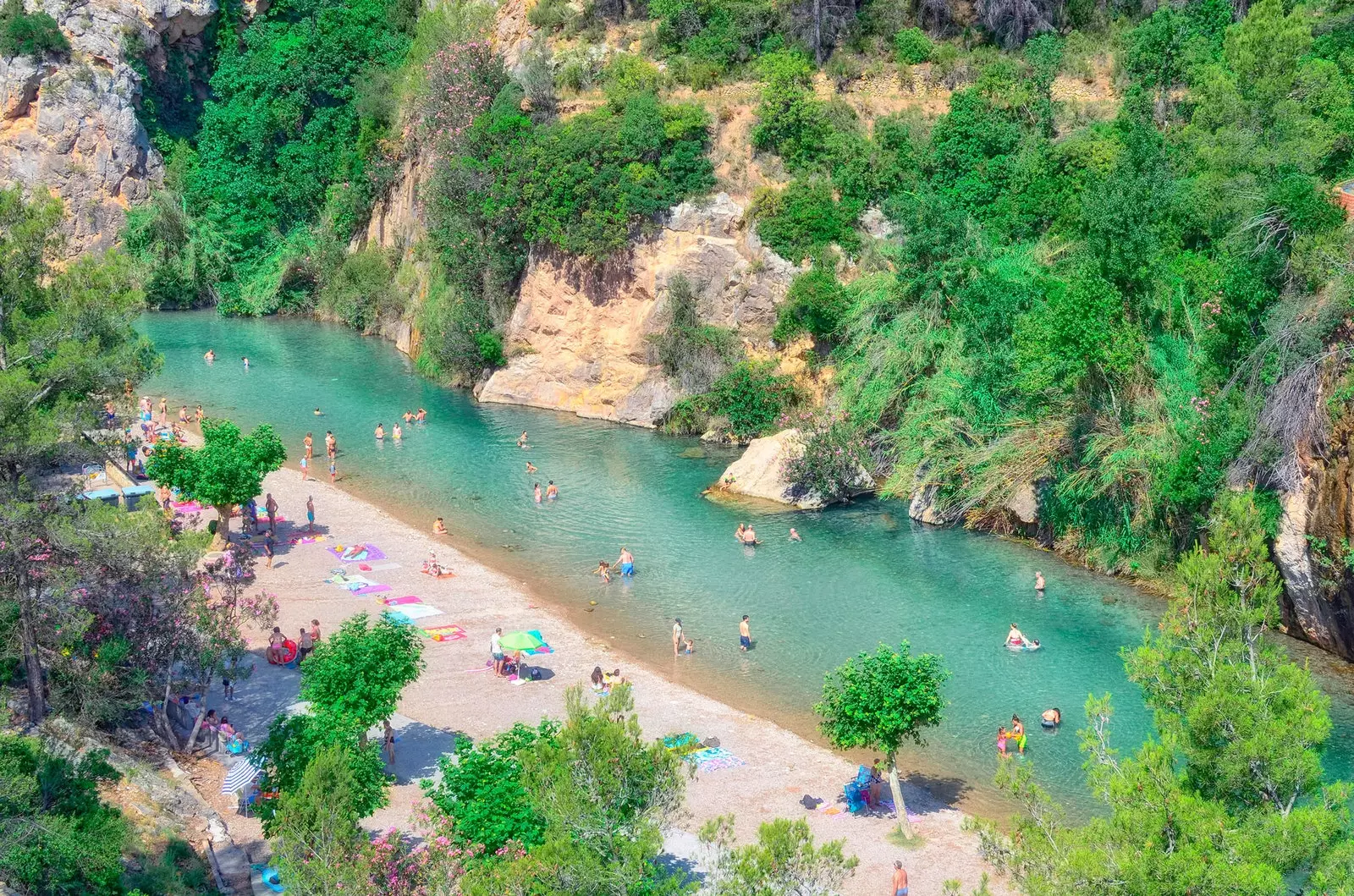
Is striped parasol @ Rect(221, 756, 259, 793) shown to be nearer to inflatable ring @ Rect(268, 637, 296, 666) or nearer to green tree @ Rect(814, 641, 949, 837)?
inflatable ring @ Rect(268, 637, 296, 666)

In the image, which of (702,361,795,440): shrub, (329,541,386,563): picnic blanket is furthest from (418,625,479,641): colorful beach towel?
(702,361,795,440): shrub

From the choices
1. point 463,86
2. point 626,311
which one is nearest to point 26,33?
point 463,86

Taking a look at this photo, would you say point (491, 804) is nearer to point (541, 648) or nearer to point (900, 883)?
point (900, 883)

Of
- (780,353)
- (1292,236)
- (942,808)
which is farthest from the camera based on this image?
(780,353)

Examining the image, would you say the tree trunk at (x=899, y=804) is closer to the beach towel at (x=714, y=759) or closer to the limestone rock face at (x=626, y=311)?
the beach towel at (x=714, y=759)

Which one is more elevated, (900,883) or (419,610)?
(900,883)

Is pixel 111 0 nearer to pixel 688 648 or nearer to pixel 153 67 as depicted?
pixel 153 67

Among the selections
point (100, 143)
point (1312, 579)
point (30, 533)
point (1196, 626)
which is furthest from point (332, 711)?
point (100, 143)
